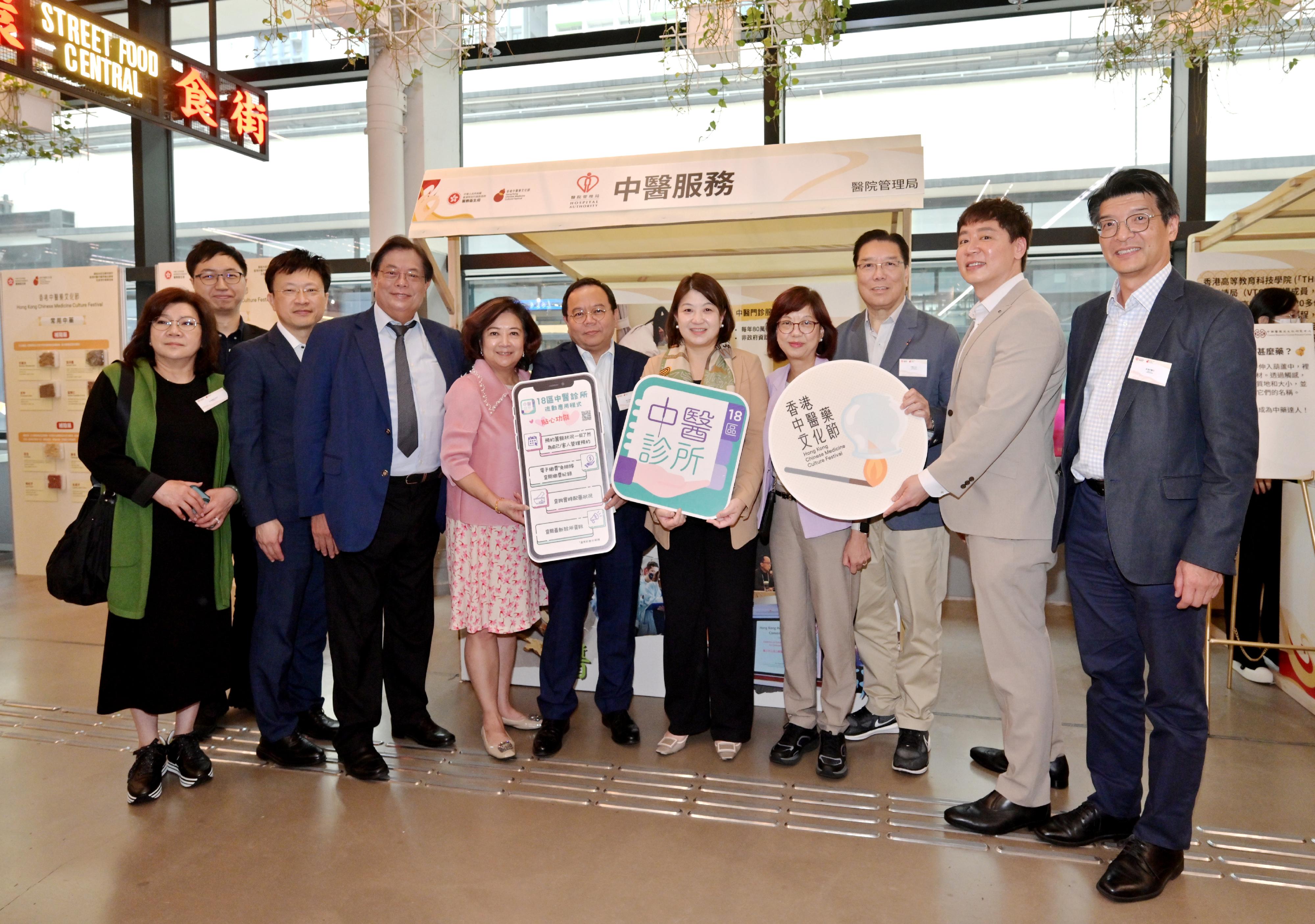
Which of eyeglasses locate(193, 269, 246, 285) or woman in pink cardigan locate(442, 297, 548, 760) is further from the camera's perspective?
eyeglasses locate(193, 269, 246, 285)

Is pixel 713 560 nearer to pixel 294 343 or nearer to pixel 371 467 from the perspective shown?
pixel 371 467

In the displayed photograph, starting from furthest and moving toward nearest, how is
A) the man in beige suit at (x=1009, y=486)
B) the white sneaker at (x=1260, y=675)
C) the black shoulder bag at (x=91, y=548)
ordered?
Result: 1. the white sneaker at (x=1260, y=675)
2. the black shoulder bag at (x=91, y=548)
3. the man in beige suit at (x=1009, y=486)

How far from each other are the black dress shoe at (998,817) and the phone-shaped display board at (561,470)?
145 centimetres

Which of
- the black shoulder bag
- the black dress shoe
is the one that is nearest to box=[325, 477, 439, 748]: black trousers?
the black shoulder bag

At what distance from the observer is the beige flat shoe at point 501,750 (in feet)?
10.3

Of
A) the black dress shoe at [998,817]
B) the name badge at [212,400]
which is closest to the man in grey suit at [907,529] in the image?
the black dress shoe at [998,817]

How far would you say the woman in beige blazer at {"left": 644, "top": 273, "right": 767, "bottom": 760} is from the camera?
9.89ft

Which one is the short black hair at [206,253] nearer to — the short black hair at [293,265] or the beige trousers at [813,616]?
the short black hair at [293,265]

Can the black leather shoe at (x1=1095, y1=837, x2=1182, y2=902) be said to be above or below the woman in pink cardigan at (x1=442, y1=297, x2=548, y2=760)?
below

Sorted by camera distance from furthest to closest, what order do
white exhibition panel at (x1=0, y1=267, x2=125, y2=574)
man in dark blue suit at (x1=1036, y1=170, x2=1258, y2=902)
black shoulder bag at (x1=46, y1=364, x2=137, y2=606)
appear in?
white exhibition panel at (x1=0, y1=267, x2=125, y2=574), black shoulder bag at (x1=46, y1=364, x2=137, y2=606), man in dark blue suit at (x1=1036, y1=170, x2=1258, y2=902)

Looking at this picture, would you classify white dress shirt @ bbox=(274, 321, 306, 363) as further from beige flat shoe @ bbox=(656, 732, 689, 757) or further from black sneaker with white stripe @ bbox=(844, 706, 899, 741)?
black sneaker with white stripe @ bbox=(844, 706, 899, 741)

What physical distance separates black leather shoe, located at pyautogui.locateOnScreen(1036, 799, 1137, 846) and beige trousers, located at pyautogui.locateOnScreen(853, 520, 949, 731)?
578 mm

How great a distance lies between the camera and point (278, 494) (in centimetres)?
311

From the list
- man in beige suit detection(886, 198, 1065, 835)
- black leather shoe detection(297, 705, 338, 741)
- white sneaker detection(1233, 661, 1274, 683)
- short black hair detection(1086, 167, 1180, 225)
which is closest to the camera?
short black hair detection(1086, 167, 1180, 225)
